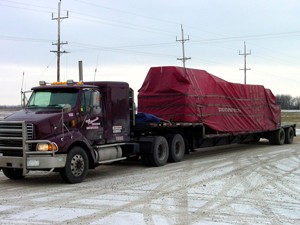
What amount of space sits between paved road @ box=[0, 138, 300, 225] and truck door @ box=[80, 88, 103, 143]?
1.19m

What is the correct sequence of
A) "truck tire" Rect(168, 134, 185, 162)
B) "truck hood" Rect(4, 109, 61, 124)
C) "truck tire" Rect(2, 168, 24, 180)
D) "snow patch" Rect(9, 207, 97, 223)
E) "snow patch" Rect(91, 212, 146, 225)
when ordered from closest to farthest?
"snow patch" Rect(91, 212, 146, 225) → "snow patch" Rect(9, 207, 97, 223) → "truck hood" Rect(4, 109, 61, 124) → "truck tire" Rect(2, 168, 24, 180) → "truck tire" Rect(168, 134, 185, 162)

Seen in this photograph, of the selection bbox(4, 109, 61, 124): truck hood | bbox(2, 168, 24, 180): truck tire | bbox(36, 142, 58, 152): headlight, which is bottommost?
bbox(2, 168, 24, 180): truck tire

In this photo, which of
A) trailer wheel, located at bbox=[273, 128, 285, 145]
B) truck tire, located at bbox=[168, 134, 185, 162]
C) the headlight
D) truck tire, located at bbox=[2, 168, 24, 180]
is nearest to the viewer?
the headlight

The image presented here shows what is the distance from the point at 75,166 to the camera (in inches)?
401

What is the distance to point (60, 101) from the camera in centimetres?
1056

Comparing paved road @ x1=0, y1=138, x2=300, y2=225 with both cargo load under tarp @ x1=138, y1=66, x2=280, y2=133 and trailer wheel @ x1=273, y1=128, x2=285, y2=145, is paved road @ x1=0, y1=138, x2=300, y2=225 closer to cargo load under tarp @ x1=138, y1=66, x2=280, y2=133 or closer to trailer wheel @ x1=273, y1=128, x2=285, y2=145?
cargo load under tarp @ x1=138, y1=66, x2=280, y2=133

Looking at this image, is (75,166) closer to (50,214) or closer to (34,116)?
(34,116)

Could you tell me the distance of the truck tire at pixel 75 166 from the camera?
9945mm

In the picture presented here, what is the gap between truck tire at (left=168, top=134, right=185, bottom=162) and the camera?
46.6 ft

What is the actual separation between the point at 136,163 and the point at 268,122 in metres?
9.11

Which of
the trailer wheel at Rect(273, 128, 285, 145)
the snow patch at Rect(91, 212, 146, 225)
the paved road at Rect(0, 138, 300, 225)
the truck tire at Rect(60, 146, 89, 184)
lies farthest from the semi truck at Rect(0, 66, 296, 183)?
the snow patch at Rect(91, 212, 146, 225)

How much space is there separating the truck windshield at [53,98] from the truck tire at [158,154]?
3.65 metres

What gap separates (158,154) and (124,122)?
1.81m

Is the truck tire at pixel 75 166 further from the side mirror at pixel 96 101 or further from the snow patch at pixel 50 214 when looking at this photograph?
the snow patch at pixel 50 214
